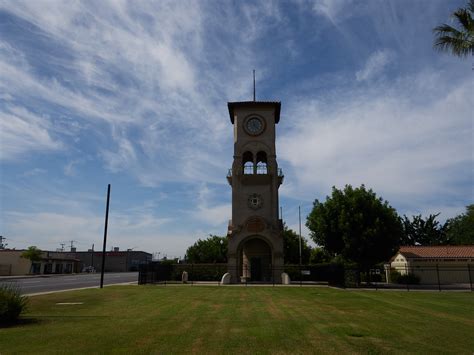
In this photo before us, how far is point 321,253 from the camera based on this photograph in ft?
191

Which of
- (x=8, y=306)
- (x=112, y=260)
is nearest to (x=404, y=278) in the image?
(x=8, y=306)

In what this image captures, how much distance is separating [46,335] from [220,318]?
19.5 ft

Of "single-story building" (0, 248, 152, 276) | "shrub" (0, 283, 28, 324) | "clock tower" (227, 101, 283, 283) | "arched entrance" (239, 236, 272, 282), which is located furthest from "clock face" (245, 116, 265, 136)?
"shrub" (0, 283, 28, 324)

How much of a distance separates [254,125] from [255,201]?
332 inches

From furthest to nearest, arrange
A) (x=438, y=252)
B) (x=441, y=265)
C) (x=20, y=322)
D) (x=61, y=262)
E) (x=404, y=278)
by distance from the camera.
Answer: (x=61, y=262)
(x=438, y=252)
(x=441, y=265)
(x=404, y=278)
(x=20, y=322)

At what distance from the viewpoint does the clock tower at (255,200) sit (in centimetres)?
3684

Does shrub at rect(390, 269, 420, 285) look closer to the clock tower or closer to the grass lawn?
the clock tower

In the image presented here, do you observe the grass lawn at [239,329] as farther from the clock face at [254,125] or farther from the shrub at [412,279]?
the shrub at [412,279]

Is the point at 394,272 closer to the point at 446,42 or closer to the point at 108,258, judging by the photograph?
the point at 446,42

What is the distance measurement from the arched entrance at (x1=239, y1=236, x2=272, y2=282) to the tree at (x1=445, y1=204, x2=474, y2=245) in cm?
4885

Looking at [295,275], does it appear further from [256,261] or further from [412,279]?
[412,279]

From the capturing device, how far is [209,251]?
2474 inches

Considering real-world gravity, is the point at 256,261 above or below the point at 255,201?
below

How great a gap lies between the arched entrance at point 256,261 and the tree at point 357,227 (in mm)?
5377
